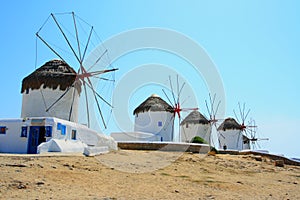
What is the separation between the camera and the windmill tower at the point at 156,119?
3566 cm

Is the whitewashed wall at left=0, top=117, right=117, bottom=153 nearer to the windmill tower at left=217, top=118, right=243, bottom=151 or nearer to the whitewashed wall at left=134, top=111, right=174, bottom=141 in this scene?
the whitewashed wall at left=134, top=111, right=174, bottom=141

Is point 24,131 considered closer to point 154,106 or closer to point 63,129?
point 63,129

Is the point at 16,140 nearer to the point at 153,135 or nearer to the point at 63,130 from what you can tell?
the point at 63,130

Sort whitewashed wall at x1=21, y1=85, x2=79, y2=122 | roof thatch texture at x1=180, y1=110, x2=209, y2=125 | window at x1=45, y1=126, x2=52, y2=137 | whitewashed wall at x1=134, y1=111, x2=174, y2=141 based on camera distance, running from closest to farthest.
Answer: window at x1=45, y1=126, x2=52, y2=137, whitewashed wall at x1=21, y1=85, x2=79, y2=122, whitewashed wall at x1=134, y1=111, x2=174, y2=141, roof thatch texture at x1=180, y1=110, x2=209, y2=125

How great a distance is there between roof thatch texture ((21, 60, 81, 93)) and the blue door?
5605mm

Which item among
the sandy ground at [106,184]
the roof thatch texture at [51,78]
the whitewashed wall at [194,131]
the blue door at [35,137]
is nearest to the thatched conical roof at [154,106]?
the whitewashed wall at [194,131]

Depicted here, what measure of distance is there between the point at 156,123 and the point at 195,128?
25.8 ft

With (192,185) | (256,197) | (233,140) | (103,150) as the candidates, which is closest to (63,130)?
(103,150)

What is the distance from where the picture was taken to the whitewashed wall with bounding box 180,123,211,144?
4131 cm

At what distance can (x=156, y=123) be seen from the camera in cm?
3566

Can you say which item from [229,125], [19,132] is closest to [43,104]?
[19,132]

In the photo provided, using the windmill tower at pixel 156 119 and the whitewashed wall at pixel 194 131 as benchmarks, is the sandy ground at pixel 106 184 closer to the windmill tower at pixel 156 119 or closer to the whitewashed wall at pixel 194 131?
the windmill tower at pixel 156 119

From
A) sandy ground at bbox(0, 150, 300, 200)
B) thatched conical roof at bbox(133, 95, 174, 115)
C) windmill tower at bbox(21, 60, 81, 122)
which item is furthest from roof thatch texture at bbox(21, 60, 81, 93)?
thatched conical roof at bbox(133, 95, 174, 115)

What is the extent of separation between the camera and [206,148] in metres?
27.4
